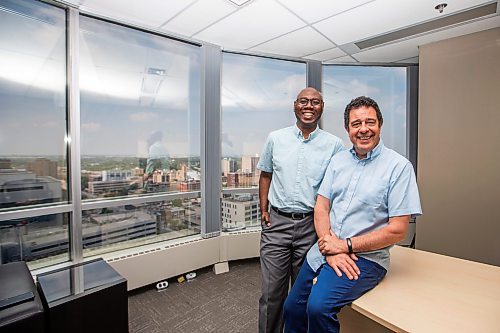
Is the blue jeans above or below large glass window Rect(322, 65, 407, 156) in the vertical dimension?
below

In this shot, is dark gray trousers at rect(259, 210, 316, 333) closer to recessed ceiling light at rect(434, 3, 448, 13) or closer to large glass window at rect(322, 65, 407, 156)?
recessed ceiling light at rect(434, 3, 448, 13)

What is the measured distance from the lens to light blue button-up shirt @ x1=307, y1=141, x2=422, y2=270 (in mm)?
1336

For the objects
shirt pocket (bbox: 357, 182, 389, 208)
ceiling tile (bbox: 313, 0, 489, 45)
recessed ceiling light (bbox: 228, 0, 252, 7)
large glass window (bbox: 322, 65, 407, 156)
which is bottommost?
shirt pocket (bbox: 357, 182, 389, 208)

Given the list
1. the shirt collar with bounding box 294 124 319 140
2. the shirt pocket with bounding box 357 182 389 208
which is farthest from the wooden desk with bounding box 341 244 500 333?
the shirt collar with bounding box 294 124 319 140

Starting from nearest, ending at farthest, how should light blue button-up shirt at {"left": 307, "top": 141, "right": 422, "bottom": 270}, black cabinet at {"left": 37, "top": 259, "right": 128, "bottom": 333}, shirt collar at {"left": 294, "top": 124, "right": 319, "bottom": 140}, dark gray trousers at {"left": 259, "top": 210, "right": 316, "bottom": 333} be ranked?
light blue button-up shirt at {"left": 307, "top": 141, "right": 422, "bottom": 270}, black cabinet at {"left": 37, "top": 259, "right": 128, "bottom": 333}, dark gray trousers at {"left": 259, "top": 210, "right": 316, "bottom": 333}, shirt collar at {"left": 294, "top": 124, "right": 319, "bottom": 140}

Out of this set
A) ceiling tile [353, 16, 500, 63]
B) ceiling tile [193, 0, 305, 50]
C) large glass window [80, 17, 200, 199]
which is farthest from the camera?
ceiling tile [353, 16, 500, 63]

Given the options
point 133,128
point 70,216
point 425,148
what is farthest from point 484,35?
point 70,216

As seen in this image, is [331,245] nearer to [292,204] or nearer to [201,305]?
[292,204]

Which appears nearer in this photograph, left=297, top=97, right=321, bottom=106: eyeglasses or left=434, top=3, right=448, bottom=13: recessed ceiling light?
left=297, top=97, right=321, bottom=106: eyeglasses

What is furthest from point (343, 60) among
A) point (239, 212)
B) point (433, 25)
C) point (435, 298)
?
point (435, 298)

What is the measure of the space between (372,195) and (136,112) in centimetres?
246

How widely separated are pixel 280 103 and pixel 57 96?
98.0 inches

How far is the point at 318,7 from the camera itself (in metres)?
2.41

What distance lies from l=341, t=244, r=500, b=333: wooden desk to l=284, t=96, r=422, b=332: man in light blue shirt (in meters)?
0.10
